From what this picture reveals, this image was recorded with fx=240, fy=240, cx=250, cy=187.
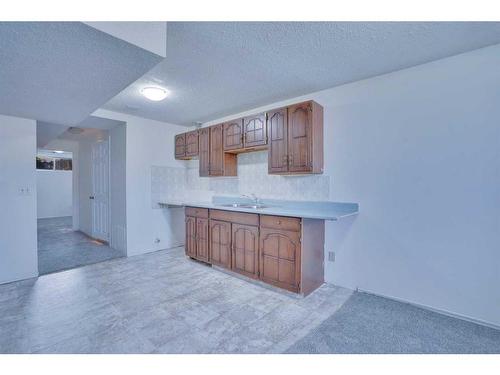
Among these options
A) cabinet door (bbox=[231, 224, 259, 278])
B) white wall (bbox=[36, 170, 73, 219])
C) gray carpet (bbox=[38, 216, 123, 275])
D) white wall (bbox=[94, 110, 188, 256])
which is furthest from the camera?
white wall (bbox=[36, 170, 73, 219])

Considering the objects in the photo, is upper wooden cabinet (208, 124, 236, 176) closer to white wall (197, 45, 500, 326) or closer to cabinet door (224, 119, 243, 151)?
cabinet door (224, 119, 243, 151)

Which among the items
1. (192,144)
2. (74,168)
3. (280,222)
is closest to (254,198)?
(280,222)

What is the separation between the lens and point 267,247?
2.67m

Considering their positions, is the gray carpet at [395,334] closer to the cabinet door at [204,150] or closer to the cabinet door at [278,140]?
the cabinet door at [278,140]

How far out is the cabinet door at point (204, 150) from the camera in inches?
151

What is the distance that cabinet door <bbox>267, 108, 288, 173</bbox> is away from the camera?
285 centimetres

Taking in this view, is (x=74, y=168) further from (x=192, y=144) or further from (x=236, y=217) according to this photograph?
(x=236, y=217)

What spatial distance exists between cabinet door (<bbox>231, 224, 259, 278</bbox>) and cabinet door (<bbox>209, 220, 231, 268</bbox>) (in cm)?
9

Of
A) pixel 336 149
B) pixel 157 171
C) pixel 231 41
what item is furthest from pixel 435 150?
pixel 157 171

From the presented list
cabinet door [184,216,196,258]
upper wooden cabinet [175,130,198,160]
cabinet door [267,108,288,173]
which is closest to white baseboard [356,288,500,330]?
cabinet door [267,108,288,173]

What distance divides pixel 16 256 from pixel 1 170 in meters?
1.04

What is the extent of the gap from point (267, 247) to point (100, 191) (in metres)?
3.85

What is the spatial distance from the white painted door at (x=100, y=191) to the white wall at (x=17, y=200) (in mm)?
1526

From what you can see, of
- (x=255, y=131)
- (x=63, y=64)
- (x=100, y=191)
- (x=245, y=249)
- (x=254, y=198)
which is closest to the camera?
(x=63, y=64)
